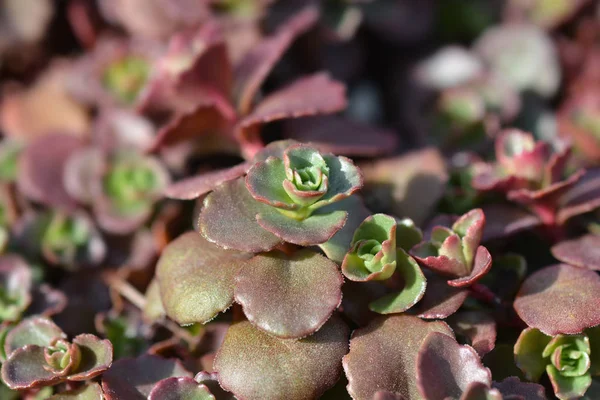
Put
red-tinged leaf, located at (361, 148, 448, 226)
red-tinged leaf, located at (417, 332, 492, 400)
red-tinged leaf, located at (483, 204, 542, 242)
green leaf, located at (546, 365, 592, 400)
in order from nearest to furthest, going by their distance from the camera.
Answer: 1. red-tinged leaf, located at (417, 332, 492, 400)
2. green leaf, located at (546, 365, 592, 400)
3. red-tinged leaf, located at (483, 204, 542, 242)
4. red-tinged leaf, located at (361, 148, 448, 226)

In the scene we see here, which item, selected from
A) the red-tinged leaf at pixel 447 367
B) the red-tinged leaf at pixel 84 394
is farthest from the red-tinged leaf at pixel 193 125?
the red-tinged leaf at pixel 447 367

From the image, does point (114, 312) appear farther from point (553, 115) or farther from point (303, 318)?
point (553, 115)

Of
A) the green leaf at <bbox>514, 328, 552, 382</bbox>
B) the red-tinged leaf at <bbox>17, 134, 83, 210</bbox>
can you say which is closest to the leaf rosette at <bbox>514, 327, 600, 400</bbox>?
the green leaf at <bbox>514, 328, 552, 382</bbox>

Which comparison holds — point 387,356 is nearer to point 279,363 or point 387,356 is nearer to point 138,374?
point 279,363

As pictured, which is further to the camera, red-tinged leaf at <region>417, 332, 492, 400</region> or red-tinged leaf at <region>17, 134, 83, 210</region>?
red-tinged leaf at <region>17, 134, 83, 210</region>

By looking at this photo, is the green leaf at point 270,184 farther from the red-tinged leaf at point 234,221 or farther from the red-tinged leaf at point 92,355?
the red-tinged leaf at point 92,355

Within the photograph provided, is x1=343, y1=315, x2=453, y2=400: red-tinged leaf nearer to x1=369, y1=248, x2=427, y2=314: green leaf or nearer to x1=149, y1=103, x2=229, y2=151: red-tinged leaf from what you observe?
x1=369, y1=248, x2=427, y2=314: green leaf

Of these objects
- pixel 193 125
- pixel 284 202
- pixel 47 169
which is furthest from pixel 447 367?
pixel 47 169
